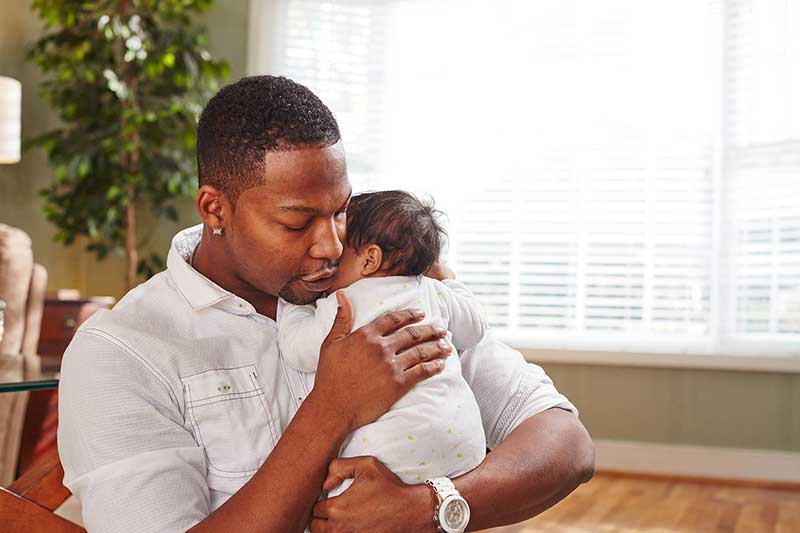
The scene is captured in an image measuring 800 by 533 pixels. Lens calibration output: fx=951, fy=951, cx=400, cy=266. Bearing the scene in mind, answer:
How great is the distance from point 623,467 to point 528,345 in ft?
2.41

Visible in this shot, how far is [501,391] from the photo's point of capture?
1.52 m

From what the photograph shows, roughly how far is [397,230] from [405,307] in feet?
0.40

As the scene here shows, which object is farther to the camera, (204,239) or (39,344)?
(39,344)

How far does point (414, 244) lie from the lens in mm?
1441

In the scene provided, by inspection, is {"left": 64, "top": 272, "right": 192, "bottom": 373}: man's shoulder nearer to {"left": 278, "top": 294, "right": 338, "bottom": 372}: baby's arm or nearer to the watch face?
{"left": 278, "top": 294, "right": 338, "bottom": 372}: baby's arm

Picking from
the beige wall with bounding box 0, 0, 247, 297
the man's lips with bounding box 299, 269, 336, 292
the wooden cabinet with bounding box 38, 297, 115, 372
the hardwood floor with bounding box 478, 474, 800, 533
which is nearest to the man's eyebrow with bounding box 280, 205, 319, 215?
the man's lips with bounding box 299, 269, 336, 292

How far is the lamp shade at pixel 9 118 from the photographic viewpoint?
3941mm

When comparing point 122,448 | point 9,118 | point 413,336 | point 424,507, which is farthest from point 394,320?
point 9,118

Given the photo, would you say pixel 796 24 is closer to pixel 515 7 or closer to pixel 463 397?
pixel 515 7

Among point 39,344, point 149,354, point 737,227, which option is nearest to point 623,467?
point 737,227

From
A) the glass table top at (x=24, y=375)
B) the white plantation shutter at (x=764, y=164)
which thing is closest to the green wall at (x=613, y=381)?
the white plantation shutter at (x=764, y=164)

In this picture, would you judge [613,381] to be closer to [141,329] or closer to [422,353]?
[422,353]

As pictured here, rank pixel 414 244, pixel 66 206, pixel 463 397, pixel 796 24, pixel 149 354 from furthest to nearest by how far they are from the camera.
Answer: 1. pixel 66 206
2. pixel 796 24
3. pixel 414 244
4. pixel 463 397
5. pixel 149 354

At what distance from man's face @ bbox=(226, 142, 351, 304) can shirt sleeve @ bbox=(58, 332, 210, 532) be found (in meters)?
0.23
